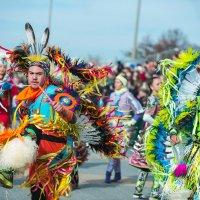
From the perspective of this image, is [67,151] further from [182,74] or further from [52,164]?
[182,74]

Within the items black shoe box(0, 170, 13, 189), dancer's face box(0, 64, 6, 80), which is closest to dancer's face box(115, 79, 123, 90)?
dancer's face box(0, 64, 6, 80)

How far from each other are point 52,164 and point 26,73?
1085mm

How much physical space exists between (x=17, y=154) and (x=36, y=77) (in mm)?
922

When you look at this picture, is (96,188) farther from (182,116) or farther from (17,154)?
(17,154)

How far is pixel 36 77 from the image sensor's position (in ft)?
22.7

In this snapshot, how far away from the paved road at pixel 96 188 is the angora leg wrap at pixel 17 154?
4.91 ft

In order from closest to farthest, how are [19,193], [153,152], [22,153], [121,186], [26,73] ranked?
[22,153] → [26,73] → [153,152] → [19,193] → [121,186]

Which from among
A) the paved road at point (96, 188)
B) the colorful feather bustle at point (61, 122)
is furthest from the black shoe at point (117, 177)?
the colorful feather bustle at point (61, 122)

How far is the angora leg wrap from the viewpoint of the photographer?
6.34 metres

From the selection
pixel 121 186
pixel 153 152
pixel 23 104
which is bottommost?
pixel 121 186

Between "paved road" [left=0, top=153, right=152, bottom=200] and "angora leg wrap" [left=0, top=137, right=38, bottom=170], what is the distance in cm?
150

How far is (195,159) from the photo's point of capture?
734 cm

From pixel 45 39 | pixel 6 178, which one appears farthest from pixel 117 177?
pixel 6 178

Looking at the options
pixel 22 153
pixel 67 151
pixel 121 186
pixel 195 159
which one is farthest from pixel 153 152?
pixel 121 186
